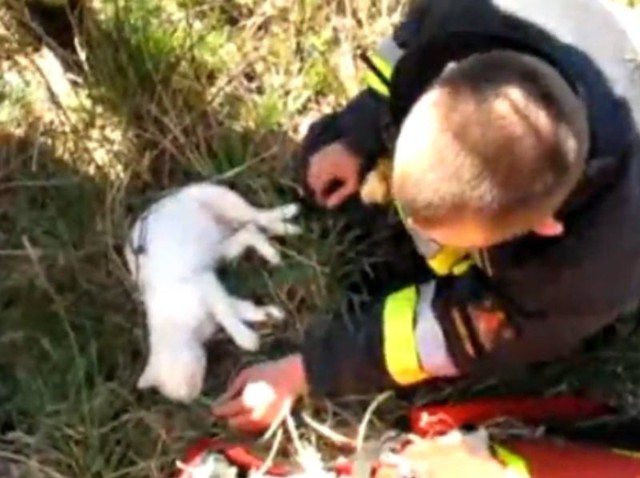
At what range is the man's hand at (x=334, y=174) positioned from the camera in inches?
76.0

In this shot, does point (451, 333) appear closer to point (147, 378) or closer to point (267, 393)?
point (267, 393)

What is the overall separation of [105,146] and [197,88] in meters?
0.13

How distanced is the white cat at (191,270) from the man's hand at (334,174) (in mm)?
75

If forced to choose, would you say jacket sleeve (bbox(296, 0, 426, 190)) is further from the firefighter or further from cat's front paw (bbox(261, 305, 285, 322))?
cat's front paw (bbox(261, 305, 285, 322))

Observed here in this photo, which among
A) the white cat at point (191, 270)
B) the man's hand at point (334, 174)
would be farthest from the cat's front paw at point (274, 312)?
the man's hand at point (334, 174)

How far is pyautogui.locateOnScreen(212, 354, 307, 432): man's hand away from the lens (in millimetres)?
1968

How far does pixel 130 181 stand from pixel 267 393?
309mm

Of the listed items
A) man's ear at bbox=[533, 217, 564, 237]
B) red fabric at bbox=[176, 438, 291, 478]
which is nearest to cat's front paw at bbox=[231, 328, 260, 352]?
red fabric at bbox=[176, 438, 291, 478]

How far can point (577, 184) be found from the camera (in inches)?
63.1

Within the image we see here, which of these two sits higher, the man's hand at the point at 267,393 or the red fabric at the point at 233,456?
the man's hand at the point at 267,393

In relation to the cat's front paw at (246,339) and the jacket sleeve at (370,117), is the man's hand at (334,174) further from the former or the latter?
the cat's front paw at (246,339)

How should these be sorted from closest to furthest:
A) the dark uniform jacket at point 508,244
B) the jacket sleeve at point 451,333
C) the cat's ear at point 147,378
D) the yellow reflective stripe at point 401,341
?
the dark uniform jacket at point 508,244, the jacket sleeve at point 451,333, the yellow reflective stripe at point 401,341, the cat's ear at point 147,378

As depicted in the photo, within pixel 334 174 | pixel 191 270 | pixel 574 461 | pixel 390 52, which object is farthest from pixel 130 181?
pixel 574 461

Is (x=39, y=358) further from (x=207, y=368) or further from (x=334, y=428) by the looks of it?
(x=334, y=428)
